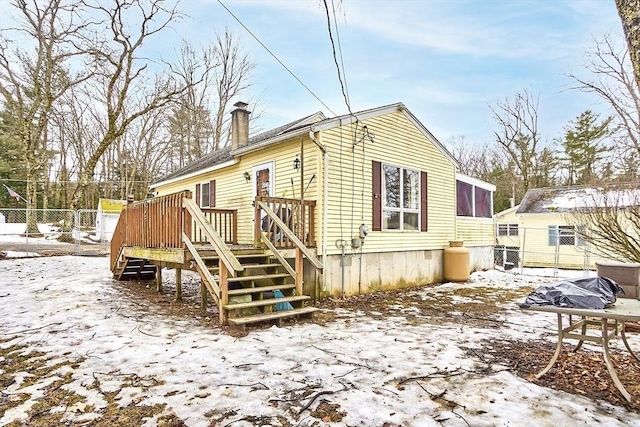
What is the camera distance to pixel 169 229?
6.53m

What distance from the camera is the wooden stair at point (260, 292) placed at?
537 centimetres

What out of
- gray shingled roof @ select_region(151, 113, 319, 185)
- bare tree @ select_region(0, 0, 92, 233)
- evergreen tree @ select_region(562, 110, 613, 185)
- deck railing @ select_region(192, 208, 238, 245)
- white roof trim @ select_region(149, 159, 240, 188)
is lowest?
deck railing @ select_region(192, 208, 238, 245)

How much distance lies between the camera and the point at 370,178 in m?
8.52

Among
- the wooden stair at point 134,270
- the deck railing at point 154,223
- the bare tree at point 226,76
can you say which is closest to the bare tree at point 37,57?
the bare tree at point 226,76

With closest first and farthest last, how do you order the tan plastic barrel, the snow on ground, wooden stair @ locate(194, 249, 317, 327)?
the snow on ground < wooden stair @ locate(194, 249, 317, 327) < the tan plastic barrel

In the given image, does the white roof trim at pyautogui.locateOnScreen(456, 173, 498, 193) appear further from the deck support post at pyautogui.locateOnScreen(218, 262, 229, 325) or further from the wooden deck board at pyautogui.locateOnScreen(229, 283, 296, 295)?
the deck support post at pyautogui.locateOnScreen(218, 262, 229, 325)

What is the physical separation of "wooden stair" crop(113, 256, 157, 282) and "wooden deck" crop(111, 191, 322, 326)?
66cm

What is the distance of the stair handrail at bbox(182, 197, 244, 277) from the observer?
519 cm

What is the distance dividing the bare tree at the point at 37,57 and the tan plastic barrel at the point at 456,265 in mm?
18274

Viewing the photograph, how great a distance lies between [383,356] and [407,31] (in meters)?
6.42

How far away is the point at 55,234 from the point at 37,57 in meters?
8.77

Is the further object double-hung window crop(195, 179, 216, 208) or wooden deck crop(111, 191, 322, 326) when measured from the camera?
double-hung window crop(195, 179, 216, 208)

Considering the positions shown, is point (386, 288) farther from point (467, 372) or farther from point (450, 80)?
point (450, 80)

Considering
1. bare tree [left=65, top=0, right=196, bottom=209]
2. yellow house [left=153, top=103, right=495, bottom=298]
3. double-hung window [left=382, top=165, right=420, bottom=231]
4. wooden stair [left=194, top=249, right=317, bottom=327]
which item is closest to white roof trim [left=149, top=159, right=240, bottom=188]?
yellow house [left=153, top=103, right=495, bottom=298]
